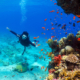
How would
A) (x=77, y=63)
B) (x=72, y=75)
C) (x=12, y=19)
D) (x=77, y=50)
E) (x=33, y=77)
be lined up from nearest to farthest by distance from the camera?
1. (x=72, y=75)
2. (x=77, y=63)
3. (x=77, y=50)
4. (x=33, y=77)
5. (x=12, y=19)

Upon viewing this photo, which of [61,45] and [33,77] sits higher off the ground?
[61,45]

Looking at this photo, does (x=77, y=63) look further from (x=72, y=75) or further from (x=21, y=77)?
(x=21, y=77)

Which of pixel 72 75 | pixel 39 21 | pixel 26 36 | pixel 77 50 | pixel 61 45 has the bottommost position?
pixel 72 75

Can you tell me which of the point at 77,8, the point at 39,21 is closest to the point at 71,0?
the point at 77,8

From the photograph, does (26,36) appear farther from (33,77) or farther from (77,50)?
(77,50)

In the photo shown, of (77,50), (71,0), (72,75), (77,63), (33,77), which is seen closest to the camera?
(72,75)

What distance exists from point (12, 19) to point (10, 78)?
528 feet

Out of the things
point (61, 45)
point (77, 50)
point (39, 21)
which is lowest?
point (77, 50)

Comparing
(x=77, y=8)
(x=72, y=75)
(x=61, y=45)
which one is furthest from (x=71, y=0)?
(x=72, y=75)

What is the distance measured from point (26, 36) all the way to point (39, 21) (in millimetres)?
151190

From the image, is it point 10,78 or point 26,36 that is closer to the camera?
point 10,78

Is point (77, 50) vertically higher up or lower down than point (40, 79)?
higher up

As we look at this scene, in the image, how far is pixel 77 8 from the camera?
671 centimetres

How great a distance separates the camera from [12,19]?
154000 mm
